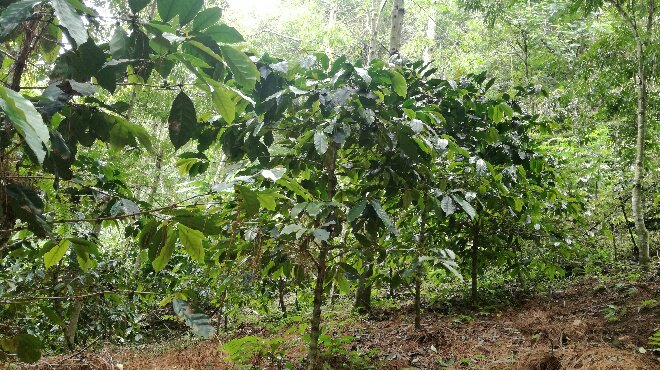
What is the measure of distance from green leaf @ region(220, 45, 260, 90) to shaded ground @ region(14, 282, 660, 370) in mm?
1921

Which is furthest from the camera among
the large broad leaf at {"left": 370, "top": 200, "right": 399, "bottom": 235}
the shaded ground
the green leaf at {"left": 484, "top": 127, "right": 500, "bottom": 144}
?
the green leaf at {"left": 484, "top": 127, "right": 500, "bottom": 144}

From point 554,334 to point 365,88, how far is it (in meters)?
2.31

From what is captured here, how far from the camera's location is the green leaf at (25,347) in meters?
1.18

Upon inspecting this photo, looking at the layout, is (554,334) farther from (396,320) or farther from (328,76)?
(328,76)

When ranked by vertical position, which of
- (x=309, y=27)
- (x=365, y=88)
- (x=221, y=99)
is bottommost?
(x=221, y=99)

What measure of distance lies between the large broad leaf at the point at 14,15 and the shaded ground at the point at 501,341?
A: 6.59 ft

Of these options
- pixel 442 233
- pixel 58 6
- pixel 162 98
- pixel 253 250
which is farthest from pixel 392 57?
pixel 162 98

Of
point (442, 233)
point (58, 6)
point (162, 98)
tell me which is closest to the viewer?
point (58, 6)

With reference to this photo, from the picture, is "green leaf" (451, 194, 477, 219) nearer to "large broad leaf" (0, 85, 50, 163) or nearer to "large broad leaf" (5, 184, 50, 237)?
"large broad leaf" (5, 184, 50, 237)

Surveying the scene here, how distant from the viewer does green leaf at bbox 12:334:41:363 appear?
118 cm

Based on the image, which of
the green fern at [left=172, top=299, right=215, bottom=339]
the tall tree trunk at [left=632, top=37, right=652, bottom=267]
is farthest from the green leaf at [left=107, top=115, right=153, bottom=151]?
the tall tree trunk at [left=632, top=37, right=652, bottom=267]

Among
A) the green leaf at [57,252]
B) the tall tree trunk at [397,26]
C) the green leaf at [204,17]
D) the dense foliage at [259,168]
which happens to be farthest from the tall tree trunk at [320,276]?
the tall tree trunk at [397,26]

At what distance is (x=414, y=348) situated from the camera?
3.44 m

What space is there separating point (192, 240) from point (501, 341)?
2.99m
